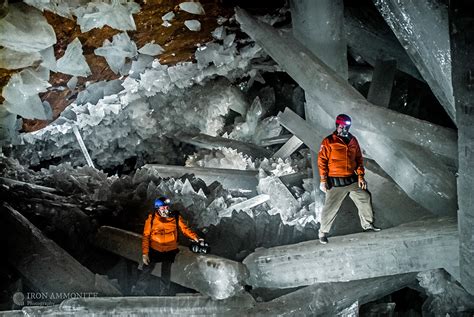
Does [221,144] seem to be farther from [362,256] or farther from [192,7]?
[362,256]

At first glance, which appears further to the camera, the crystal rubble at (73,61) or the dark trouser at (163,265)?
the crystal rubble at (73,61)

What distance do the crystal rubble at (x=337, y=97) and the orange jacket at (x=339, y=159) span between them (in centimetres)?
42

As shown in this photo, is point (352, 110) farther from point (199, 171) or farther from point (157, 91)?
point (157, 91)

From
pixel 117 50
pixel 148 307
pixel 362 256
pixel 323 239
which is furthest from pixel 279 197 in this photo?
pixel 148 307

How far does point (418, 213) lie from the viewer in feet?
11.9

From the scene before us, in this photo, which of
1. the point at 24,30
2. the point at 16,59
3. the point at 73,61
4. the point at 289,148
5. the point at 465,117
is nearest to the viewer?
the point at 465,117

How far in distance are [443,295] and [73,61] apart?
162 inches

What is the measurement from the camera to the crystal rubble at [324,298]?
3.15 m

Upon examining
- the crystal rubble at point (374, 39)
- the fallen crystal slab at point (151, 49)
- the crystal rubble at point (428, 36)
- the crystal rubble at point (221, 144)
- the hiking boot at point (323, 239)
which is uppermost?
the crystal rubble at point (428, 36)

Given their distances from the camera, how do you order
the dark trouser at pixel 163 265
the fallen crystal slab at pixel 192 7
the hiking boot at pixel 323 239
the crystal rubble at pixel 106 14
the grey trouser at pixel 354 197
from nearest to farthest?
1. the hiking boot at pixel 323 239
2. the grey trouser at pixel 354 197
3. the dark trouser at pixel 163 265
4. the crystal rubble at pixel 106 14
5. the fallen crystal slab at pixel 192 7

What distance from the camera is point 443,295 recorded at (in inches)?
145

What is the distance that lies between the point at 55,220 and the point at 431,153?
11.7 feet

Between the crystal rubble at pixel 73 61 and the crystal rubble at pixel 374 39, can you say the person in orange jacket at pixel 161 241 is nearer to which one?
the crystal rubble at pixel 73 61

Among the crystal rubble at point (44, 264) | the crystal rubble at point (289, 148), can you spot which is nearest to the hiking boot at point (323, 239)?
the crystal rubble at point (44, 264)
